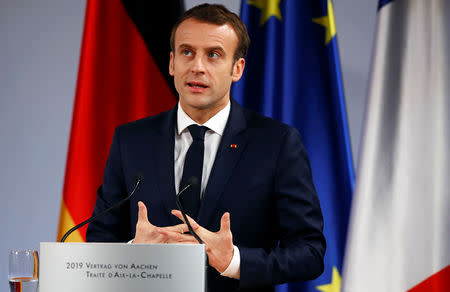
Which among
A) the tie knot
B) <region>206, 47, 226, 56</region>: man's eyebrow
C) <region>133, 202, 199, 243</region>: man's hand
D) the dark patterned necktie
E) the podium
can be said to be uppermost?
<region>206, 47, 226, 56</region>: man's eyebrow

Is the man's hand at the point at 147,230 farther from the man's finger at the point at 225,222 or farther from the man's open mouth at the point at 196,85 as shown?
the man's open mouth at the point at 196,85

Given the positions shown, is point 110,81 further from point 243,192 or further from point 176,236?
point 176,236

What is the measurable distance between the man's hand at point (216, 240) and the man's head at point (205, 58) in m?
0.60

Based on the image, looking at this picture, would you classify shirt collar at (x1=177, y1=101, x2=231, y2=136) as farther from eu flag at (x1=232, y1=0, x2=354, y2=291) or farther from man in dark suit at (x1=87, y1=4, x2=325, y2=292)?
eu flag at (x1=232, y1=0, x2=354, y2=291)

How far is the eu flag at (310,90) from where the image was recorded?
2580mm

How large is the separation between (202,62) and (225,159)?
0.35 metres

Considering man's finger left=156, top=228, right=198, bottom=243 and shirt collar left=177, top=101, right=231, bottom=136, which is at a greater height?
shirt collar left=177, top=101, right=231, bottom=136

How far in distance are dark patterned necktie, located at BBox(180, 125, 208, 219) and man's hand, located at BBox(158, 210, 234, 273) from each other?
366mm

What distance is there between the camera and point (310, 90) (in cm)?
271

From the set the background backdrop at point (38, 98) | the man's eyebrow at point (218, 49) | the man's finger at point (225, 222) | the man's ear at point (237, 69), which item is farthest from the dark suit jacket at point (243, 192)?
the background backdrop at point (38, 98)

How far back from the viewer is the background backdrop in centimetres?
332

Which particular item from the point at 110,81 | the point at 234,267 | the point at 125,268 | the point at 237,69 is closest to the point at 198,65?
the point at 237,69

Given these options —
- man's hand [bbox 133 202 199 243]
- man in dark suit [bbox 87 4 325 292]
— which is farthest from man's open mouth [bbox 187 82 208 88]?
man's hand [bbox 133 202 199 243]

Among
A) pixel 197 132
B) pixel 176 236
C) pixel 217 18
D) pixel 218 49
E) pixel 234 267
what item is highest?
pixel 217 18
